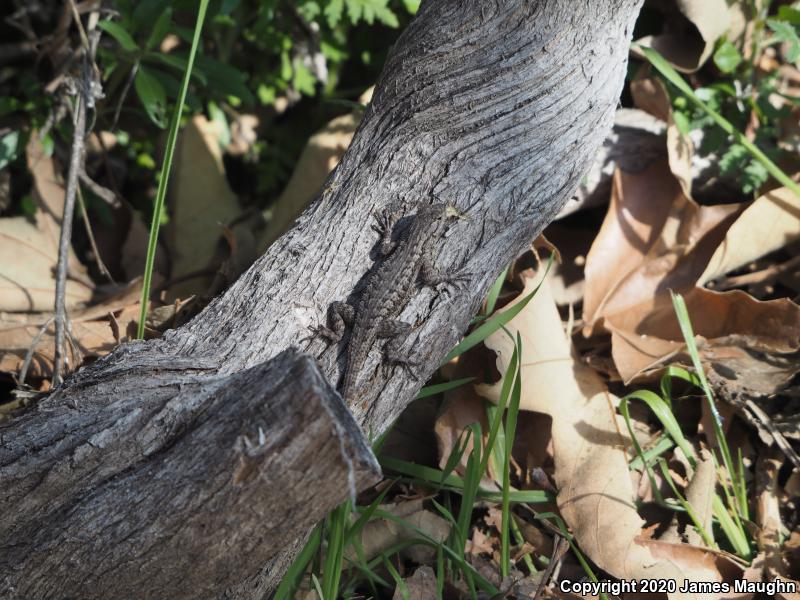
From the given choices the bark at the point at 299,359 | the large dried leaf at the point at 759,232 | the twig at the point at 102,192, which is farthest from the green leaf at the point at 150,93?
the large dried leaf at the point at 759,232

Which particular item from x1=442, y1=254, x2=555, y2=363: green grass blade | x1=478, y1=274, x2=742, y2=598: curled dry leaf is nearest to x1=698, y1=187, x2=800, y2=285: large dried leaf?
x1=478, y1=274, x2=742, y2=598: curled dry leaf

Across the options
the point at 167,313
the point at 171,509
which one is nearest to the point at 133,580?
the point at 171,509

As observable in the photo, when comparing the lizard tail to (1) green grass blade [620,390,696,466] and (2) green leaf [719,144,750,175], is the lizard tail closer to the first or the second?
(1) green grass blade [620,390,696,466]

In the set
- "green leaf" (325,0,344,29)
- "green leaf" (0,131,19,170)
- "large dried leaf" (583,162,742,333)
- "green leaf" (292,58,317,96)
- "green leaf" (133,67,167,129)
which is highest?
"green leaf" (0,131,19,170)

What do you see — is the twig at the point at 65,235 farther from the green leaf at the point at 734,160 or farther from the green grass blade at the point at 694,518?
the green leaf at the point at 734,160

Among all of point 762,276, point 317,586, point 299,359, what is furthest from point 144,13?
point 762,276

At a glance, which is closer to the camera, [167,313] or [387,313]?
[387,313]

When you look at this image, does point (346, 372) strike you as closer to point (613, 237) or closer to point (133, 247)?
point (613, 237)

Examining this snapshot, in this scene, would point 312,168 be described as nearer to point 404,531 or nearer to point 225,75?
point 225,75
